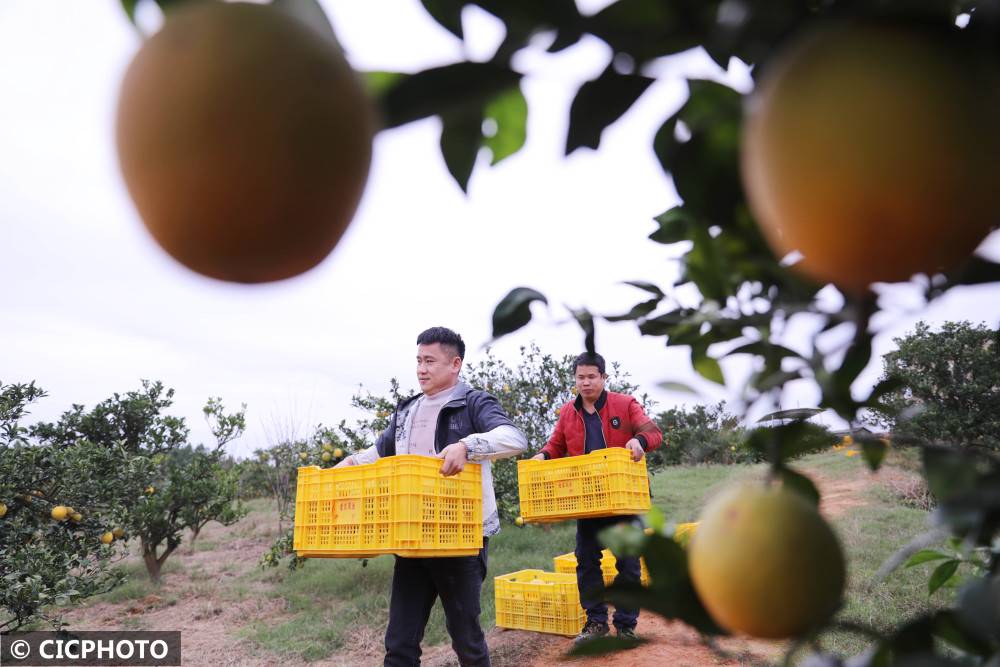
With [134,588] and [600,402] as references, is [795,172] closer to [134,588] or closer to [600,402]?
[600,402]

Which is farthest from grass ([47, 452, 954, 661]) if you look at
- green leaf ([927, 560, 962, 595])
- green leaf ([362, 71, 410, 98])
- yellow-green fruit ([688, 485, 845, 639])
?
green leaf ([362, 71, 410, 98])

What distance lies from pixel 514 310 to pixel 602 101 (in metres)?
0.22

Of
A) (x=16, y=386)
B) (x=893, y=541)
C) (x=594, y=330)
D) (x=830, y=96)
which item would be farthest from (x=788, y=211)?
(x=893, y=541)

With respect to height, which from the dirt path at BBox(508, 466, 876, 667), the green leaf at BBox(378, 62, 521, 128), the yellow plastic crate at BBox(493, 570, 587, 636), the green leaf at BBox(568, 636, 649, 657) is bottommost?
the dirt path at BBox(508, 466, 876, 667)

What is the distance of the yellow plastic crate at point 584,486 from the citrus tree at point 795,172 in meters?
3.25

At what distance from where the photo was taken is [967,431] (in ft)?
26.5

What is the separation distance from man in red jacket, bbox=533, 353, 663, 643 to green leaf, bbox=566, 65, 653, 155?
144 inches

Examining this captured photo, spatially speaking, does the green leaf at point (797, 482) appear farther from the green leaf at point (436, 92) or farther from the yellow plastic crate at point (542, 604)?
the yellow plastic crate at point (542, 604)

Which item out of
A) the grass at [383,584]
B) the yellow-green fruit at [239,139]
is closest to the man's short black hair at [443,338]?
the grass at [383,584]

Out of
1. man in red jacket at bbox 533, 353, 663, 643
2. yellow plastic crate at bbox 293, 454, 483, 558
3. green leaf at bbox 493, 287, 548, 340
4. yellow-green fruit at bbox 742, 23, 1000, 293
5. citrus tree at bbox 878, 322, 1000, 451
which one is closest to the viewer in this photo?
yellow-green fruit at bbox 742, 23, 1000, 293

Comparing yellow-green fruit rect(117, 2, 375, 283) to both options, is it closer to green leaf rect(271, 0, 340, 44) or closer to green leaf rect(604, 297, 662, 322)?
green leaf rect(271, 0, 340, 44)

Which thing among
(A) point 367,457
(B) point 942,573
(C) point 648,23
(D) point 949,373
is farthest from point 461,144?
(D) point 949,373

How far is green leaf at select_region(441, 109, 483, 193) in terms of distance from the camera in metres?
0.55

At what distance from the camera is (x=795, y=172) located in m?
0.33
